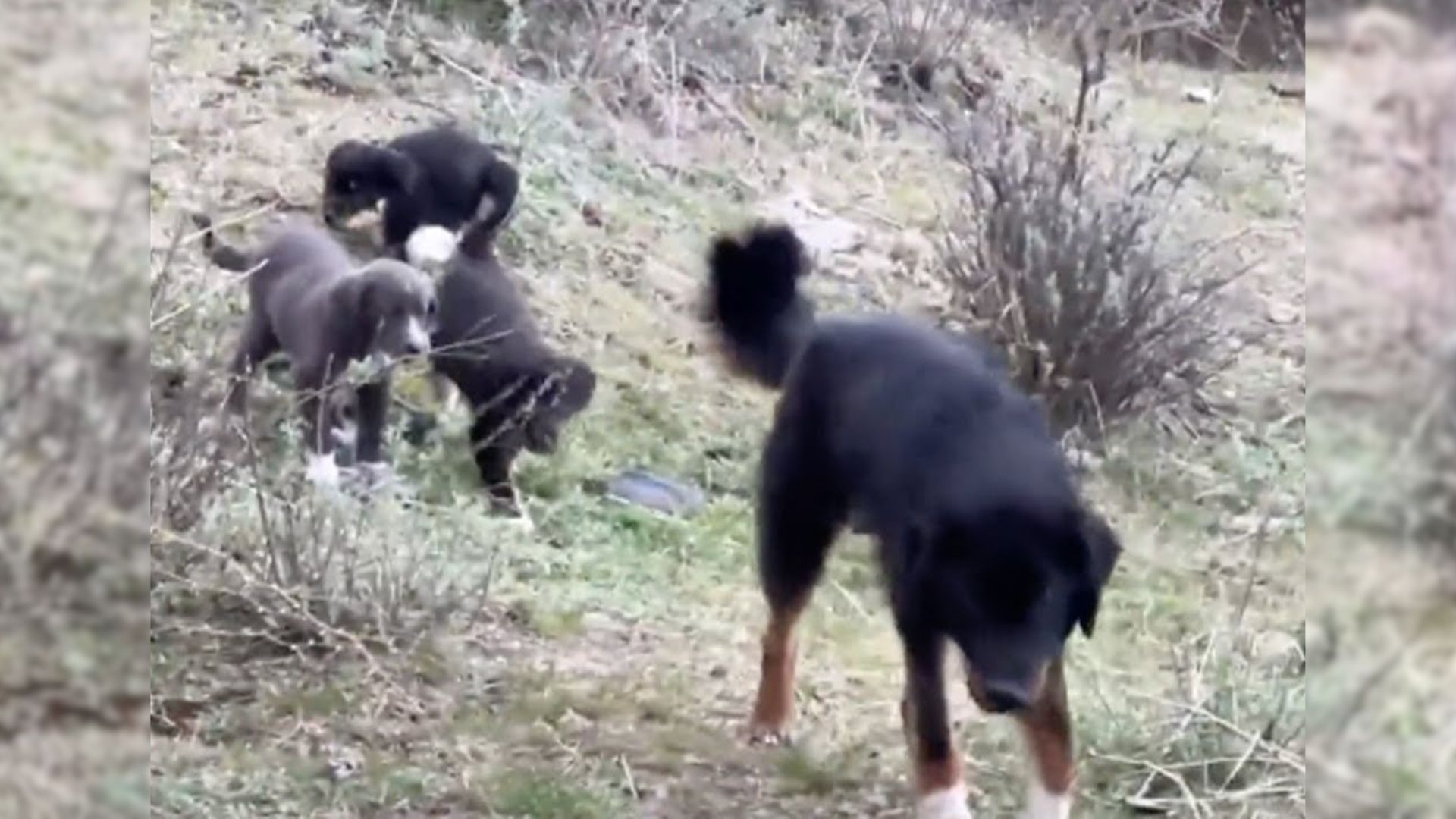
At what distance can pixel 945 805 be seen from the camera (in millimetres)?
3885

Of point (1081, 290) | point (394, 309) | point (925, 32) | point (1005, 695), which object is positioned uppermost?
point (1005, 695)

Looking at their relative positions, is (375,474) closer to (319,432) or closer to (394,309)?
(319,432)

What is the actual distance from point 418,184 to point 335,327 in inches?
54.5

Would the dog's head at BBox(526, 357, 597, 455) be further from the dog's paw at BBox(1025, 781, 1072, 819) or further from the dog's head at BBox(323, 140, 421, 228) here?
the dog's paw at BBox(1025, 781, 1072, 819)

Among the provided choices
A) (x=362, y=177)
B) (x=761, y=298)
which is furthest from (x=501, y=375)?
(x=761, y=298)

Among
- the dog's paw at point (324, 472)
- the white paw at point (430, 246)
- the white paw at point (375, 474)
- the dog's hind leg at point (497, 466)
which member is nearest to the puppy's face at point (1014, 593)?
the dog's paw at point (324, 472)

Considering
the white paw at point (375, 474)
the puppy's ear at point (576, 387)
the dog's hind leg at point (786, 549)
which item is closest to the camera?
the dog's hind leg at point (786, 549)

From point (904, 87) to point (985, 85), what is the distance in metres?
0.39

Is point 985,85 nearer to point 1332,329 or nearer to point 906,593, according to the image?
point 906,593

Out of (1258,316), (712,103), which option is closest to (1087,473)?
(1258,316)

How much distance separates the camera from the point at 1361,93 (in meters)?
1.50

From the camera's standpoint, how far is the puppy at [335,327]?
19.1 feet

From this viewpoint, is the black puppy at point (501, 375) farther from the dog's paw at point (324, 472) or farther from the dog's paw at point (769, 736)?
the dog's paw at point (769, 736)

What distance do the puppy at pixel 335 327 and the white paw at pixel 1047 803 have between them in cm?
231
